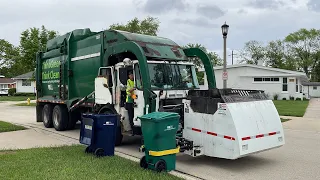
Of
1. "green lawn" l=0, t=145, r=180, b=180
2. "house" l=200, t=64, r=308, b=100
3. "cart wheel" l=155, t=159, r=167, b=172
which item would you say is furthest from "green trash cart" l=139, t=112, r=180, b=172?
"house" l=200, t=64, r=308, b=100

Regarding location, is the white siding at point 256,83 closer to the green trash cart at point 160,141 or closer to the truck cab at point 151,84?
the truck cab at point 151,84

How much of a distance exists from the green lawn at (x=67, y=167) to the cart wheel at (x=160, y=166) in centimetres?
12

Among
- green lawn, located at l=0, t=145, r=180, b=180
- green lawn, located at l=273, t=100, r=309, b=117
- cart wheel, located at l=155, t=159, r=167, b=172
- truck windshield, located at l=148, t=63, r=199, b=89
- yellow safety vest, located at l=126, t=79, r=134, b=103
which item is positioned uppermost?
truck windshield, located at l=148, t=63, r=199, b=89

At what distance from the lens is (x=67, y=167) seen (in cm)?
649

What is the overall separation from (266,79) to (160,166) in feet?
101

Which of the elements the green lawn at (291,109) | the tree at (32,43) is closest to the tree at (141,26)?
the tree at (32,43)

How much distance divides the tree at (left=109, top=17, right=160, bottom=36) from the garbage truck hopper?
31.8 meters

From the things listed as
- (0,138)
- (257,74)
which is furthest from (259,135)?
(257,74)

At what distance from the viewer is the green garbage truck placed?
27.4ft

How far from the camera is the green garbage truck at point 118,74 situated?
329 inches

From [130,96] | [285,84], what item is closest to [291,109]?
[285,84]

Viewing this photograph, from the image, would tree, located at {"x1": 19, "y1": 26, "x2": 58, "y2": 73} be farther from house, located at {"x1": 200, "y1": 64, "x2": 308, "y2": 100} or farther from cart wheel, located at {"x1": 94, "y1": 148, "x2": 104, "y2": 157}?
cart wheel, located at {"x1": 94, "y1": 148, "x2": 104, "y2": 157}

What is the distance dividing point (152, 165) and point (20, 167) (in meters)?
2.55

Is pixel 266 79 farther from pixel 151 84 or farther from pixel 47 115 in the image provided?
pixel 151 84
